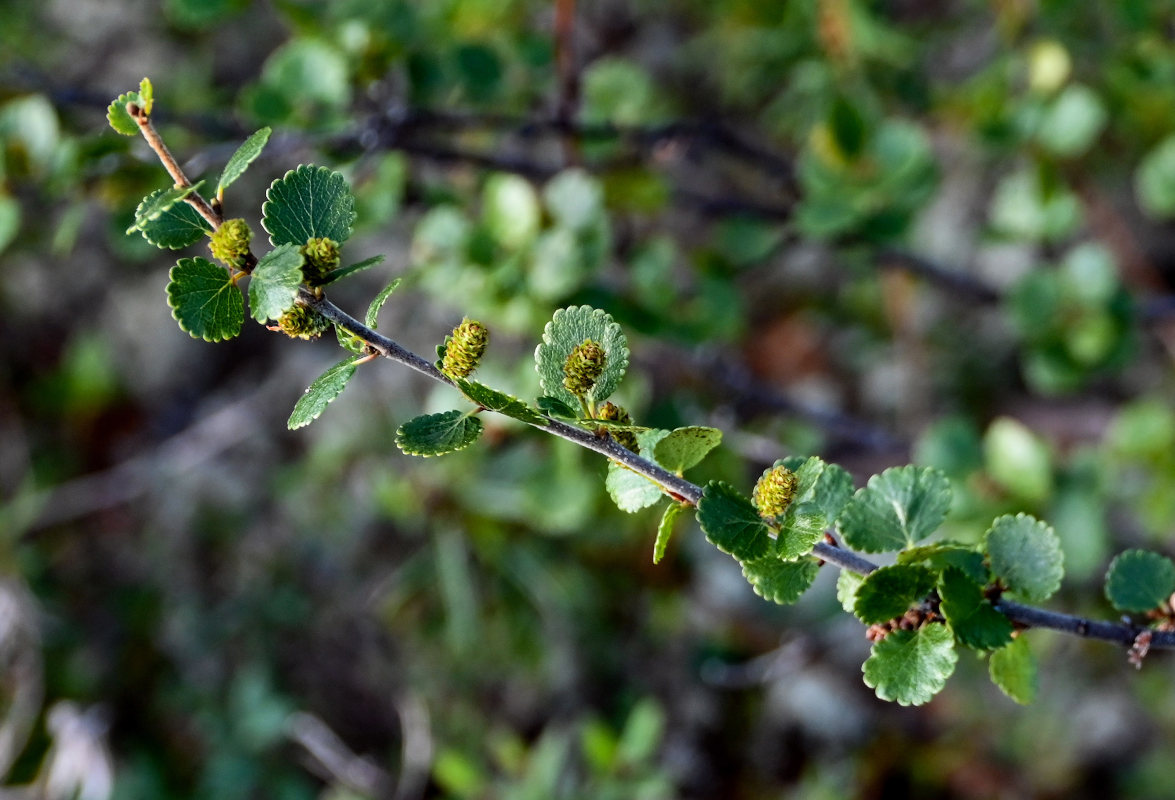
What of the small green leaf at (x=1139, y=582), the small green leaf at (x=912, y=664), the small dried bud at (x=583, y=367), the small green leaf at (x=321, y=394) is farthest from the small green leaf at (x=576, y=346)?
the small green leaf at (x=1139, y=582)

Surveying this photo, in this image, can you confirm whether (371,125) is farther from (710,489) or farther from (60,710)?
(60,710)

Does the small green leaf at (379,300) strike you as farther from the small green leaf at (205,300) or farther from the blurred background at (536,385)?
the blurred background at (536,385)

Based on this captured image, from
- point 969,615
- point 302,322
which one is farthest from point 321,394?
point 969,615

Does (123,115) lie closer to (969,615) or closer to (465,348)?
(465,348)

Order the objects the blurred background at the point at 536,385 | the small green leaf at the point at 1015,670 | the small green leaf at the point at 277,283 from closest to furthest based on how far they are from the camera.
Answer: the small green leaf at the point at 277,283, the small green leaf at the point at 1015,670, the blurred background at the point at 536,385

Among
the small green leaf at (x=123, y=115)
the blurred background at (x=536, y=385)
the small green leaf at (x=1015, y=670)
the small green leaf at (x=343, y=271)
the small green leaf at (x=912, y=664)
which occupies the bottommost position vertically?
the blurred background at (x=536, y=385)

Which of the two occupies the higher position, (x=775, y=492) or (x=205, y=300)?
(x=205, y=300)

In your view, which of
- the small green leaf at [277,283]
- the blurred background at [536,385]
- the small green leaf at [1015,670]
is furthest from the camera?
the blurred background at [536,385]

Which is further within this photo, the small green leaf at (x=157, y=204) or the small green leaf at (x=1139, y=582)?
the small green leaf at (x=1139, y=582)
